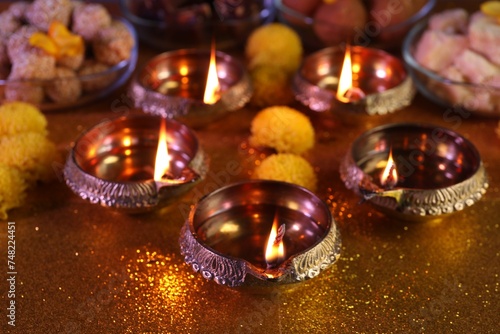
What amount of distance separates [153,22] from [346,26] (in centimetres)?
31

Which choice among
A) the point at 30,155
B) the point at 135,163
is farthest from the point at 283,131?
the point at 30,155

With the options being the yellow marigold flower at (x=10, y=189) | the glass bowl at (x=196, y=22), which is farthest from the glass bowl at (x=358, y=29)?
the yellow marigold flower at (x=10, y=189)

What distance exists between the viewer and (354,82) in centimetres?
104

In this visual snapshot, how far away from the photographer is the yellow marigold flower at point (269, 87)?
1.01 meters

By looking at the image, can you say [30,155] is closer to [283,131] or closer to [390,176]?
[283,131]

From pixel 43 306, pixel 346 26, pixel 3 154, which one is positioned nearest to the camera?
pixel 43 306

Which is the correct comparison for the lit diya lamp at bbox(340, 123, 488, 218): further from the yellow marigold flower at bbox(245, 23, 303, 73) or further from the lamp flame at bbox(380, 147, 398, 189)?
the yellow marigold flower at bbox(245, 23, 303, 73)

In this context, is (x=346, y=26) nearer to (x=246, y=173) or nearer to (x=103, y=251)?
(x=246, y=173)

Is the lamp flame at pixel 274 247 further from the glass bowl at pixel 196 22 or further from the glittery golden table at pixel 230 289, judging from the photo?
the glass bowl at pixel 196 22

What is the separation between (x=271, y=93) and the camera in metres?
1.02

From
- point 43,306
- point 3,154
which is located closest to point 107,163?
point 3,154

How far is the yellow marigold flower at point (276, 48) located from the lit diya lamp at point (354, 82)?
39 millimetres

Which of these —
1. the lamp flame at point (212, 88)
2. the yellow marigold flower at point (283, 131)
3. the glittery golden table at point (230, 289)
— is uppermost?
the lamp flame at point (212, 88)

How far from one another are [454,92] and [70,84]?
53 cm
